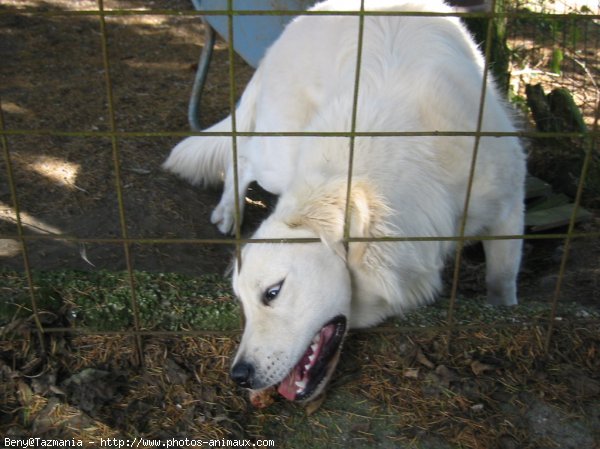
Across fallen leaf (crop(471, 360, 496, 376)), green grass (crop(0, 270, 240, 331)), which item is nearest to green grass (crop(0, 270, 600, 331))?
green grass (crop(0, 270, 240, 331))

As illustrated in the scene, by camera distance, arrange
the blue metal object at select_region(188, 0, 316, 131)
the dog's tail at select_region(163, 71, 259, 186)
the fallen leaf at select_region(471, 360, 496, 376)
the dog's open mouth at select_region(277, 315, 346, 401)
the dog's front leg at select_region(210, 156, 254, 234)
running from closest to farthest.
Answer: the dog's open mouth at select_region(277, 315, 346, 401)
the fallen leaf at select_region(471, 360, 496, 376)
the dog's front leg at select_region(210, 156, 254, 234)
the dog's tail at select_region(163, 71, 259, 186)
the blue metal object at select_region(188, 0, 316, 131)

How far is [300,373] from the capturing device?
8.27 ft

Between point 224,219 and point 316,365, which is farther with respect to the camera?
→ point 224,219

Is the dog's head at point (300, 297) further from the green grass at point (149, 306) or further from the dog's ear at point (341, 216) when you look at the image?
the green grass at point (149, 306)

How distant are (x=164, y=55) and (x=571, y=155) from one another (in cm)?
373

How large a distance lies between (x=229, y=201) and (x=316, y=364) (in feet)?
6.06

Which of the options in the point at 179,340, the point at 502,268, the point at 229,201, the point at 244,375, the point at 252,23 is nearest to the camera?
the point at 244,375

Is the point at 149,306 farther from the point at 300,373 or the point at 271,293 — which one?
the point at 300,373

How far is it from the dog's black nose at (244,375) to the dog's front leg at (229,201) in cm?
184

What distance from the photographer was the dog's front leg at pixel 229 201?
163 inches

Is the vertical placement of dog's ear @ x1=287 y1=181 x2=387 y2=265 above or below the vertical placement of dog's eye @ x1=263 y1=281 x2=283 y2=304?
above

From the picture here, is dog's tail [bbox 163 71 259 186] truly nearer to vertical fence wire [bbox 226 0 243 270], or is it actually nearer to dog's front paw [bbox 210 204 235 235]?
dog's front paw [bbox 210 204 235 235]

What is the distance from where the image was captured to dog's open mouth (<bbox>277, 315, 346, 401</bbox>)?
250 cm

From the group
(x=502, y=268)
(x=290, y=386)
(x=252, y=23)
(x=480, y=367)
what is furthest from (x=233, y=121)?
(x=252, y=23)
